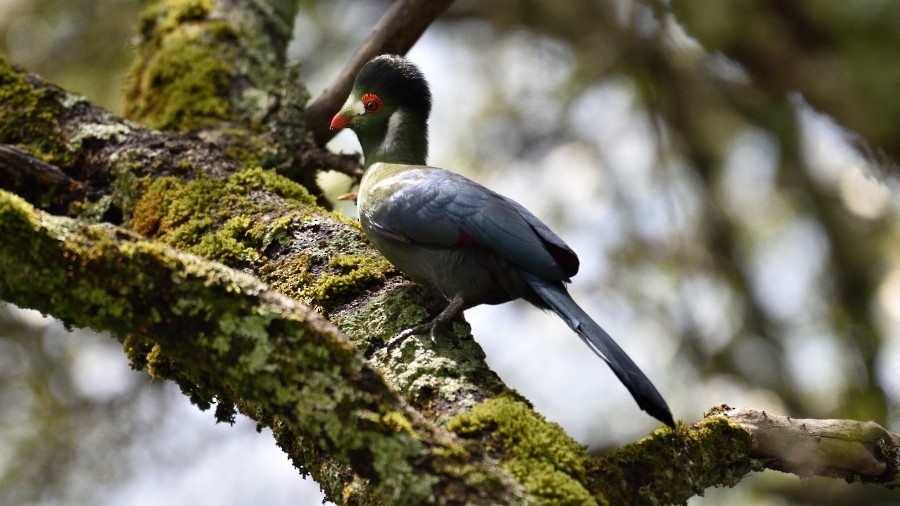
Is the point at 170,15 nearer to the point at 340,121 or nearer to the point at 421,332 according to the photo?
the point at 340,121

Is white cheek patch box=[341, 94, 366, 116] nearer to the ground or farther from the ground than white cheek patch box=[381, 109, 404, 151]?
farther from the ground

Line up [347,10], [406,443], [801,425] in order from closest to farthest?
[406,443] → [801,425] → [347,10]

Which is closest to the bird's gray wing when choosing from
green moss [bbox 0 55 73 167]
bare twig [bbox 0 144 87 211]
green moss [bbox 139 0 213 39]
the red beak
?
the red beak

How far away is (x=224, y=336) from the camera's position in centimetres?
186

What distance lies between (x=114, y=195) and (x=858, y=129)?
8.36ft

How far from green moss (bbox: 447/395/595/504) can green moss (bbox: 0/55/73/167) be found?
2.13 metres

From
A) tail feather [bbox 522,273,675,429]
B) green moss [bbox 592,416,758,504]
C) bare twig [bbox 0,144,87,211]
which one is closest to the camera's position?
green moss [bbox 592,416,758,504]

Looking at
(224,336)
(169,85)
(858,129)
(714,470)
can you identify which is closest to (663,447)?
(714,470)

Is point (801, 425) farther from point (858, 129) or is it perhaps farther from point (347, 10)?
point (347, 10)

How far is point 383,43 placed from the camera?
13.1ft

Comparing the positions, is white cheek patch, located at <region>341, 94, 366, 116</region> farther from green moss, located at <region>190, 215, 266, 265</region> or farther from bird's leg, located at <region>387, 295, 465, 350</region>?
bird's leg, located at <region>387, 295, 465, 350</region>

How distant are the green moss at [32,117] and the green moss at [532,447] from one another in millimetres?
2133

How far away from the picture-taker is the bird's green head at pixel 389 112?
3.73 metres

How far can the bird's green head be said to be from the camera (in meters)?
3.73
